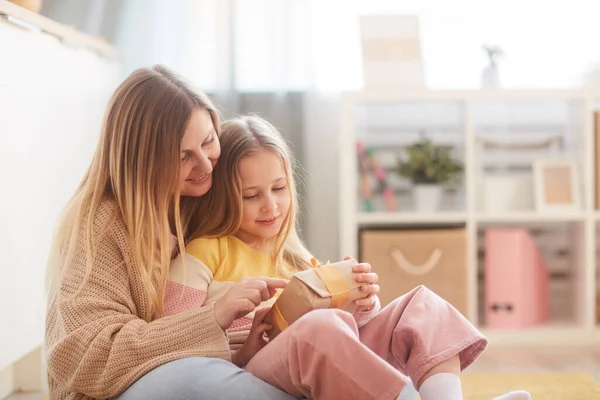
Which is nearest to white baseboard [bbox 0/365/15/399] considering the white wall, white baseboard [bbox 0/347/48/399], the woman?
white baseboard [bbox 0/347/48/399]

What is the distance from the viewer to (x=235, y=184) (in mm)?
1488

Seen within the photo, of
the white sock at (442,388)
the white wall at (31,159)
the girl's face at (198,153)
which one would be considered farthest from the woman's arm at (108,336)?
the white wall at (31,159)

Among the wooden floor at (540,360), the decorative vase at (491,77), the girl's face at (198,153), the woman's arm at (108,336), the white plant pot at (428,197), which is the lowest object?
the wooden floor at (540,360)

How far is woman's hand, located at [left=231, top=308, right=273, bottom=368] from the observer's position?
4.44 ft

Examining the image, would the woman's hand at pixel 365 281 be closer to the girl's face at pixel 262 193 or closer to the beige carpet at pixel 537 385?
the girl's face at pixel 262 193

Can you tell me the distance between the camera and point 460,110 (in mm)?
2758

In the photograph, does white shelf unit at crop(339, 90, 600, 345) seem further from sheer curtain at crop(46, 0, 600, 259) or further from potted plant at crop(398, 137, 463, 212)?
sheer curtain at crop(46, 0, 600, 259)

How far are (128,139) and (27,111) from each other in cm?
61

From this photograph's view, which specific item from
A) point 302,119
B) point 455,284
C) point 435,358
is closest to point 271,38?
point 302,119

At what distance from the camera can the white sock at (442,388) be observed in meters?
1.26

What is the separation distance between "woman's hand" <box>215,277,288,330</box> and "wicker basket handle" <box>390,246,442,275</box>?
1.32 m

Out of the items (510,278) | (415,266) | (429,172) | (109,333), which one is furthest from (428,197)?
(109,333)

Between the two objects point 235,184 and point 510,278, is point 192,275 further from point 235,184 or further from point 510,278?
point 510,278

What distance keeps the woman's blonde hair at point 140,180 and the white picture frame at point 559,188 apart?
5.24 feet
